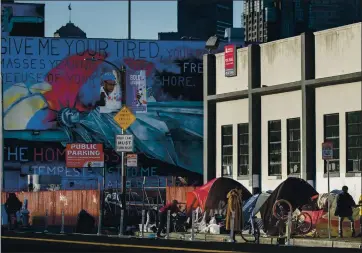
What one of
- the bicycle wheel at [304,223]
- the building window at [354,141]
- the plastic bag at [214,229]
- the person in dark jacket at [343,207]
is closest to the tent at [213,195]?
the plastic bag at [214,229]

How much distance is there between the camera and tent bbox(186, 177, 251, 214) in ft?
154

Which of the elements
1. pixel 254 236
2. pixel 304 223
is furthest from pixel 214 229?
pixel 254 236

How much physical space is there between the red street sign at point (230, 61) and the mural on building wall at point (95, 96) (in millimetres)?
30685

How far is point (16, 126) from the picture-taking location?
83.4 metres

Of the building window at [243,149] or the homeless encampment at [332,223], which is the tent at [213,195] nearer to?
the building window at [243,149]

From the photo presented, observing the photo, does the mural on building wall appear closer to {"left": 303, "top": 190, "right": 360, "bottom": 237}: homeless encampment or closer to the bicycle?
the bicycle

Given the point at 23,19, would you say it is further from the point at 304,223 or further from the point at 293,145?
the point at 304,223

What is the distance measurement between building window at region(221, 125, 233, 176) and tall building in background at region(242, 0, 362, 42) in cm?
5411

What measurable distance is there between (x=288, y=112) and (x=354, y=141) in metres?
5.94

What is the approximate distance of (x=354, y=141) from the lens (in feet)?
143

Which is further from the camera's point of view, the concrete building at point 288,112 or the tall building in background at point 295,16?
the tall building in background at point 295,16

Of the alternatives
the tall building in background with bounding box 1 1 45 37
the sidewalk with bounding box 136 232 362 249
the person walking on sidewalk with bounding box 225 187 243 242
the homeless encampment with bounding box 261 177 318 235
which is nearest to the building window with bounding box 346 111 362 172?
the homeless encampment with bounding box 261 177 318 235

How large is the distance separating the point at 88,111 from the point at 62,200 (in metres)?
23.7

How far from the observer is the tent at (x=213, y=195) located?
1852 inches
